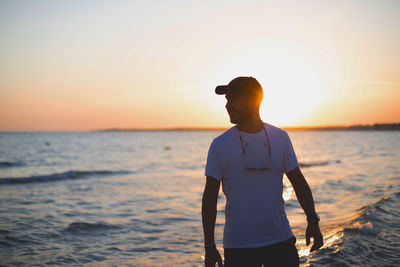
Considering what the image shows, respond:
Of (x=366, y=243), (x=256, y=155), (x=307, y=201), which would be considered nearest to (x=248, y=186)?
(x=256, y=155)

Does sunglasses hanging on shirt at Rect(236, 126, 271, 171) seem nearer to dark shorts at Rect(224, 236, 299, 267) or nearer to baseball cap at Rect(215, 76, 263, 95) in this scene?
baseball cap at Rect(215, 76, 263, 95)

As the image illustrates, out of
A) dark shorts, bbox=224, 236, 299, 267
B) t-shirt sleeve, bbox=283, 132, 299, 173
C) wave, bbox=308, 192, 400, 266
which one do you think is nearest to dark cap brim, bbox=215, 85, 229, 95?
t-shirt sleeve, bbox=283, 132, 299, 173

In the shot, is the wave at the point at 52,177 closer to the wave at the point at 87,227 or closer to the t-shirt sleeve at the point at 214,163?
the wave at the point at 87,227

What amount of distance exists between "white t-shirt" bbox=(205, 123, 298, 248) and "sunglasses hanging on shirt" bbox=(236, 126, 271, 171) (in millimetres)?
23

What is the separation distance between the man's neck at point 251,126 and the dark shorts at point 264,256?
3.16 ft

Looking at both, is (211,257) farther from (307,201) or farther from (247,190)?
(307,201)

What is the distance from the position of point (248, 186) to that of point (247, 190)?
0.11ft

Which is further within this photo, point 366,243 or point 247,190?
point 366,243

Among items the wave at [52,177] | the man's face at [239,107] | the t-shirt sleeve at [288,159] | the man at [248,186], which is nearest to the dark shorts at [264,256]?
the man at [248,186]

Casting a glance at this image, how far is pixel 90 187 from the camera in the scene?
58.0 feet

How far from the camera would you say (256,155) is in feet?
8.69

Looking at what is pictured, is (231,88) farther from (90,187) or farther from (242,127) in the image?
(90,187)

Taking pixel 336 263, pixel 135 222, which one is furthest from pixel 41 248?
pixel 336 263

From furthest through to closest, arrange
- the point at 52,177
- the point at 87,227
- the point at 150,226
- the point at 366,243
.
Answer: the point at 52,177, the point at 150,226, the point at 87,227, the point at 366,243
